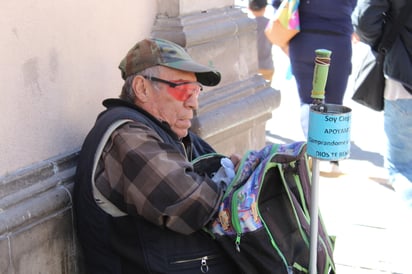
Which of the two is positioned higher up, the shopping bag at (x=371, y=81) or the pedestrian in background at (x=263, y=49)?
the shopping bag at (x=371, y=81)

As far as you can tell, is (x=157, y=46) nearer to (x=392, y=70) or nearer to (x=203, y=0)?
(x=203, y=0)

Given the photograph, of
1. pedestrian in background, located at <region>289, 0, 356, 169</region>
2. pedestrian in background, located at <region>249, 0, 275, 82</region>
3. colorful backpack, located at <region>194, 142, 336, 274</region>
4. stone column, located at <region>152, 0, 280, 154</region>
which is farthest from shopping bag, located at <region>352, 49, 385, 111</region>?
pedestrian in background, located at <region>249, 0, 275, 82</region>

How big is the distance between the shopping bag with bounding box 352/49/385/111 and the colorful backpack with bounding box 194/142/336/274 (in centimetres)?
179

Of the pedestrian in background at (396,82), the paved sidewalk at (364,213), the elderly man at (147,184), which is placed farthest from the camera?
the paved sidewalk at (364,213)

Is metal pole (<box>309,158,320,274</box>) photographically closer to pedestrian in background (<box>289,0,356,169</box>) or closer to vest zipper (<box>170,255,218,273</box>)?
vest zipper (<box>170,255,218,273</box>)

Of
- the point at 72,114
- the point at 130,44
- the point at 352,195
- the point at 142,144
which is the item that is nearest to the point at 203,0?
the point at 130,44

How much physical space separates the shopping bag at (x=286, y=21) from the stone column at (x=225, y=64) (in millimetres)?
1031

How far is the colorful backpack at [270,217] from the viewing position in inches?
97.8

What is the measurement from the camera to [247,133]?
4117 millimetres

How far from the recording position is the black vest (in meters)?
Result: 2.54

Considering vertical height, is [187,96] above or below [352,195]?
above

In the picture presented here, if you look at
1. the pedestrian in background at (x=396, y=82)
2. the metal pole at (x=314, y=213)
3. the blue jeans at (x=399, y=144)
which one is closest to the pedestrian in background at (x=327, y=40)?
the pedestrian in background at (x=396, y=82)

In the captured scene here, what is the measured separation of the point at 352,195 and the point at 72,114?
9.65 ft

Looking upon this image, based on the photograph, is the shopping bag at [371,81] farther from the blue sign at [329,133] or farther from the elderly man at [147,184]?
the blue sign at [329,133]
